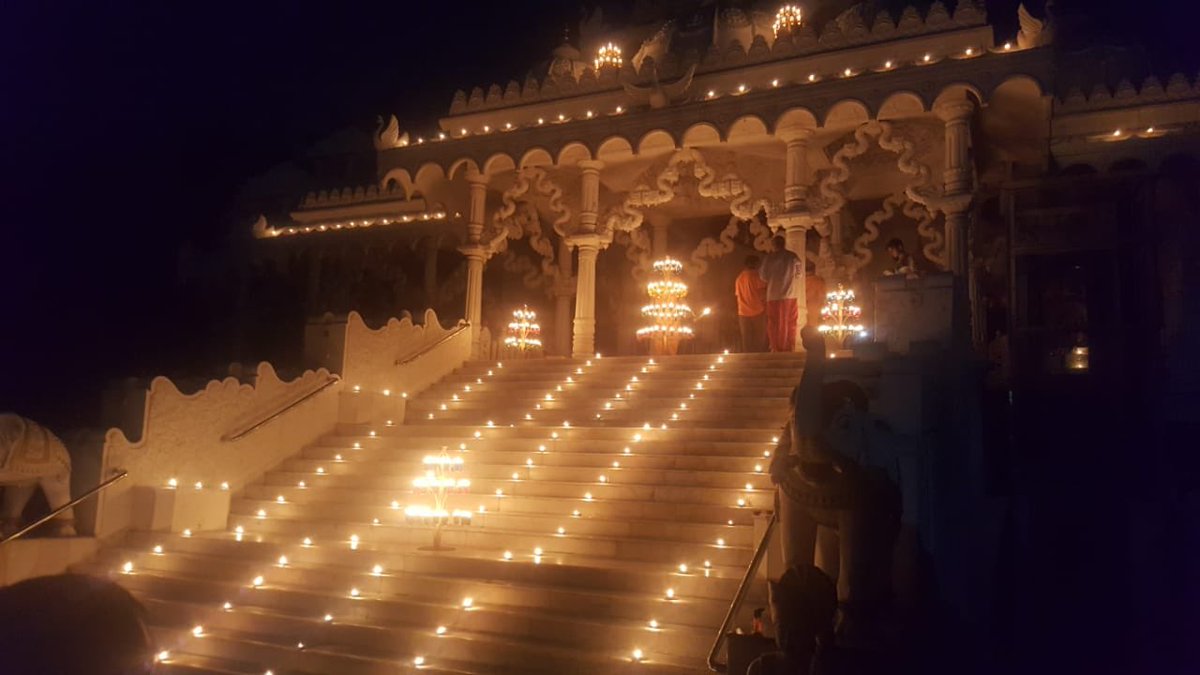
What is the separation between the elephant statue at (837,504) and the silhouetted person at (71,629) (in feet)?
14.8

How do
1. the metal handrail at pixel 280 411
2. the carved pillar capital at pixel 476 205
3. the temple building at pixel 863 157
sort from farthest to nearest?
the carved pillar capital at pixel 476 205 → the temple building at pixel 863 157 → the metal handrail at pixel 280 411

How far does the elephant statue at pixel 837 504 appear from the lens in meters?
5.55

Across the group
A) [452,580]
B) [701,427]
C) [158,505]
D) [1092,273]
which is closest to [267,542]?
[158,505]

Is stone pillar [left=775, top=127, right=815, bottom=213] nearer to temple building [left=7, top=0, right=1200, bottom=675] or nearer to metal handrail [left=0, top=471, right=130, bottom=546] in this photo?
temple building [left=7, top=0, right=1200, bottom=675]

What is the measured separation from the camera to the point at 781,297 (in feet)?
44.6

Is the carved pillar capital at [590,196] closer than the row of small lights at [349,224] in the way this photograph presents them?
Yes

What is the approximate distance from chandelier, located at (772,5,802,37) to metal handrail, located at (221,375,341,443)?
14038 mm

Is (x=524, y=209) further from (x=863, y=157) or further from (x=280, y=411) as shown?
(x=280, y=411)

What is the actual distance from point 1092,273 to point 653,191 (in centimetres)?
715

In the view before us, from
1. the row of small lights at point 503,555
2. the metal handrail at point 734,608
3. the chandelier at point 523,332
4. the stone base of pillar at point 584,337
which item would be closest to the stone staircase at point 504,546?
the row of small lights at point 503,555

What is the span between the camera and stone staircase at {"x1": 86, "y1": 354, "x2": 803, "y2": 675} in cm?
695

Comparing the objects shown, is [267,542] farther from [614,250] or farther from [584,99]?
[614,250]

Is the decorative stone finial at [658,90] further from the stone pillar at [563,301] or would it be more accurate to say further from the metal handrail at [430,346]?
the stone pillar at [563,301]

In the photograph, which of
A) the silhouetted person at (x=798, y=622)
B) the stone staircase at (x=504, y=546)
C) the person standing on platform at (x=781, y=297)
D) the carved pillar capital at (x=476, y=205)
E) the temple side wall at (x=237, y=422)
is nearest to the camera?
the silhouetted person at (x=798, y=622)
